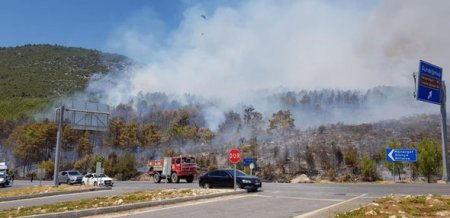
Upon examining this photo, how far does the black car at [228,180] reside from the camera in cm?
2465

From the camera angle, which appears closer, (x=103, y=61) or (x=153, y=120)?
(x=153, y=120)

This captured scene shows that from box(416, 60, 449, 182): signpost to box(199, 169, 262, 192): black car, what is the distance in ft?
36.8

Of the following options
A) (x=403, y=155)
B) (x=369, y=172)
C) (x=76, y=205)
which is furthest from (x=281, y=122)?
(x=76, y=205)

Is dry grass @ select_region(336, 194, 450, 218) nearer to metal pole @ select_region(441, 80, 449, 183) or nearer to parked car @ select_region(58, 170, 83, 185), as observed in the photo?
metal pole @ select_region(441, 80, 449, 183)

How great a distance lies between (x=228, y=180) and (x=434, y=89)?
13963 mm

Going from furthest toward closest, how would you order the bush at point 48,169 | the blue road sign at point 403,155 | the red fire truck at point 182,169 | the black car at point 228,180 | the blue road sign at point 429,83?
the bush at point 48,169 < the red fire truck at point 182,169 < the blue road sign at point 403,155 < the blue road sign at point 429,83 < the black car at point 228,180

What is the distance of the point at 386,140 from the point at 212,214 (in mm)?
72645

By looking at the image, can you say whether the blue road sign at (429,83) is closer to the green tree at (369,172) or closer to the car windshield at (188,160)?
the car windshield at (188,160)

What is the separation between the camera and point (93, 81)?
442ft

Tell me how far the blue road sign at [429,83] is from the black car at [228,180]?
1123cm

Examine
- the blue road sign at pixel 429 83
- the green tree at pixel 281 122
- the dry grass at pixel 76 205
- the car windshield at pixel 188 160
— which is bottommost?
the dry grass at pixel 76 205

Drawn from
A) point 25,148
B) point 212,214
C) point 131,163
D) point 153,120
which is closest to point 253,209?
point 212,214

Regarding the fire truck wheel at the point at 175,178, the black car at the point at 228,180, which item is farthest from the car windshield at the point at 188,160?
the black car at the point at 228,180

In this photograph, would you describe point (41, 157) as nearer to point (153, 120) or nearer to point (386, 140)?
point (153, 120)
